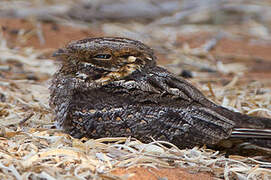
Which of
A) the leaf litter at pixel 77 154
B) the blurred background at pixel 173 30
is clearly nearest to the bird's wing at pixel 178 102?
the leaf litter at pixel 77 154

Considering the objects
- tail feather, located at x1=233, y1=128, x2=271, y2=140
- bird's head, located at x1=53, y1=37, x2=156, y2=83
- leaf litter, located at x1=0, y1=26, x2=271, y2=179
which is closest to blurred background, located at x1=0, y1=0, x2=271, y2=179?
leaf litter, located at x1=0, y1=26, x2=271, y2=179

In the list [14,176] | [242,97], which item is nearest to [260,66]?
[242,97]

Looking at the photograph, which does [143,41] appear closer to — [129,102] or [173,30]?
[129,102]

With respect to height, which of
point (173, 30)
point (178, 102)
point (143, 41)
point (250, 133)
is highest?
point (143, 41)

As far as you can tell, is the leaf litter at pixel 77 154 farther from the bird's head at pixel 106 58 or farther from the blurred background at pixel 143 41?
the bird's head at pixel 106 58

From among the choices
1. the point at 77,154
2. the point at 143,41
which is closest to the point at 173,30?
the point at 143,41

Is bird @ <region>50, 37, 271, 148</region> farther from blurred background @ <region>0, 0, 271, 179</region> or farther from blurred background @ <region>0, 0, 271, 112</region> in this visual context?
blurred background @ <region>0, 0, 271, 112</region>

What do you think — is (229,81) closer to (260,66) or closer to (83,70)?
(260,66)
